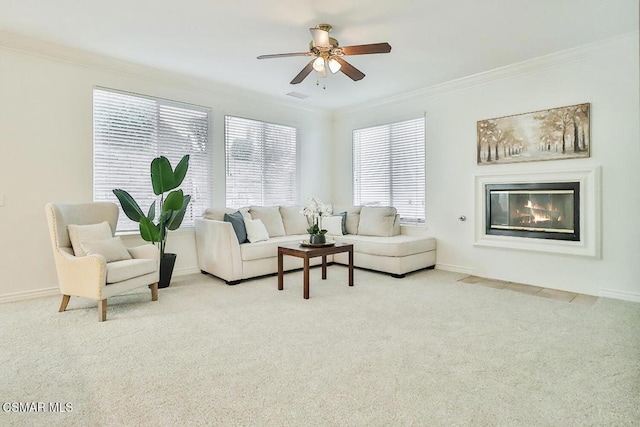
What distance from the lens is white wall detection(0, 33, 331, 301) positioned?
12.1ft

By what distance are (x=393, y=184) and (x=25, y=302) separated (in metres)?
4.97

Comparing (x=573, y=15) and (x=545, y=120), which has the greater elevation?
(x=573, y=15)

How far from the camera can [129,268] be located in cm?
334

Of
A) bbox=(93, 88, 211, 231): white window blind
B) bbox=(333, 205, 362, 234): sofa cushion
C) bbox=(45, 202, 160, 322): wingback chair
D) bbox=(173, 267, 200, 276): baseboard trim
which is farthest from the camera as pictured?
bbox=(333, 205, 362, 234): sofa cushion

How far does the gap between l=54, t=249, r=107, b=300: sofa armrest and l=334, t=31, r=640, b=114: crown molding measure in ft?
15.2

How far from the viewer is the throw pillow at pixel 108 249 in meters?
3.37

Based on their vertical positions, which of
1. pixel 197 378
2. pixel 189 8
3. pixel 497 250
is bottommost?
pixel 197 378

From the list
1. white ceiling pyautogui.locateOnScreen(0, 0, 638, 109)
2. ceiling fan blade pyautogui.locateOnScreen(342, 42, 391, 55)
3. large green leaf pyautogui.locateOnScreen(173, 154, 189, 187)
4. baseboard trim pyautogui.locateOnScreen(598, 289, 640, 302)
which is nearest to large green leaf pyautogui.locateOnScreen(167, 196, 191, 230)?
large green leaf pyautogui.locateOnScreen(173, 154, 189, 187)

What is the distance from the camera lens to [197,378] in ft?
6.93

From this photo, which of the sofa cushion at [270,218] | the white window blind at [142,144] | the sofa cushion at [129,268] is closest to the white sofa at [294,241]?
the sofa cushion at [270,218]

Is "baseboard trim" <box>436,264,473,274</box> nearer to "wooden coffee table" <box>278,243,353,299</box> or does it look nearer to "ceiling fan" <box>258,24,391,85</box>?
"wooden coffee table" <box>278,243,353,299</box>

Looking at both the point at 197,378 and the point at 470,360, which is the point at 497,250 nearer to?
the point at 470,360

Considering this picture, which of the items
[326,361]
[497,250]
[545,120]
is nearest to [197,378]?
[326,361]

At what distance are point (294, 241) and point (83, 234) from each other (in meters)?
2.49
